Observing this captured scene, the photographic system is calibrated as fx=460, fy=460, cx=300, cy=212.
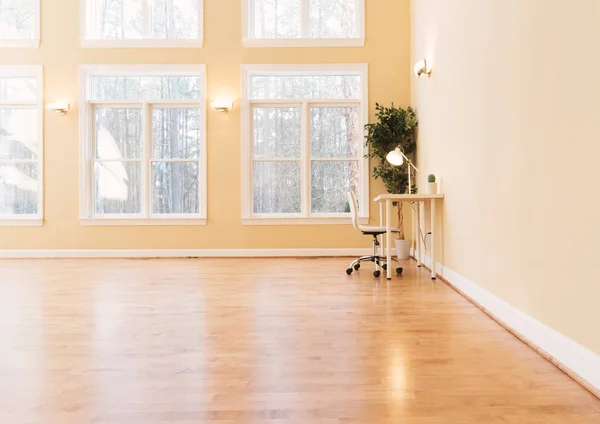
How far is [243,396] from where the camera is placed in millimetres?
1778

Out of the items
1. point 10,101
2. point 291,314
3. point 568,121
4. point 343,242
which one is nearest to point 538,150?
point 568,121

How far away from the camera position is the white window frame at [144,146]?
256 inches

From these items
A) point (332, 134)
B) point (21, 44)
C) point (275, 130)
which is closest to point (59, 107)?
point (21, 44)

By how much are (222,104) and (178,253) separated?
2174 millimetres

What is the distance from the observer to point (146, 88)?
6.68m

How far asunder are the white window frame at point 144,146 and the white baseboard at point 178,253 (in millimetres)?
409

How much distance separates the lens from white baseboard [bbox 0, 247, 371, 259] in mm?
6488

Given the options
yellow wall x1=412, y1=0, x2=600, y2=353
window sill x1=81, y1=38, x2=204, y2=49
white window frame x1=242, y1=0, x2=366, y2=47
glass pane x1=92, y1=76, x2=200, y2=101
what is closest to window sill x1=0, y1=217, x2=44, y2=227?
glass pane x1=92, y1=76, x2=200, y2=101

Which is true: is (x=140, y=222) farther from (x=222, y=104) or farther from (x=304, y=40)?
(x=304, y=40)

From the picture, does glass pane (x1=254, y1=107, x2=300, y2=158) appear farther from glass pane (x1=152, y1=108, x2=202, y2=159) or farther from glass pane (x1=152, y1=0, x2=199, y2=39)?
glass pane (x1=152, y1=0, x2=199, y2=39)

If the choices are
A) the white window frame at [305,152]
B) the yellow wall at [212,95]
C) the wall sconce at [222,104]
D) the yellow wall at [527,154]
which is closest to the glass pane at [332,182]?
the white window frame at [305,152]

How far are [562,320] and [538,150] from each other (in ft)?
2.92

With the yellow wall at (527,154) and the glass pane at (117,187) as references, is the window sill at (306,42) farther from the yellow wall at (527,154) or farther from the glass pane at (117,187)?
the glass pane at (117,187)

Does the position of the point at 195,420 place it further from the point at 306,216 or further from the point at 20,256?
the point at 20,256
